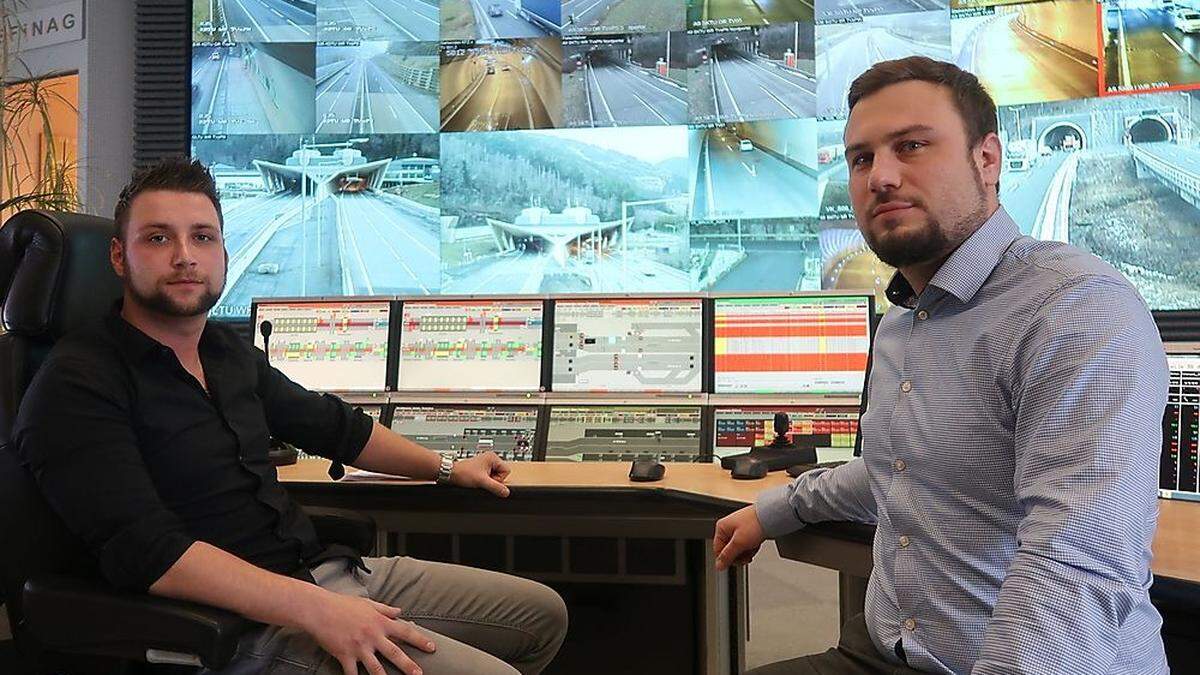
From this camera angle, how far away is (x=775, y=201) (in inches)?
179

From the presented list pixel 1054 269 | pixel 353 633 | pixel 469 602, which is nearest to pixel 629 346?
pixel 469 602

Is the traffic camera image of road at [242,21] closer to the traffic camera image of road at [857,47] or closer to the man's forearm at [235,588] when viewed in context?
the traffic camera image of road at [857,47]

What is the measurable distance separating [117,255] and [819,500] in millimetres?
1396

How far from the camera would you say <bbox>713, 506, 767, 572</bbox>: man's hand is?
5.64 ft

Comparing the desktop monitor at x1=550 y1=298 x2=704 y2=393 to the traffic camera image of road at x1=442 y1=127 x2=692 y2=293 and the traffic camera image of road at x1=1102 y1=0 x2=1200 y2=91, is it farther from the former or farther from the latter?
the traffic camera image of road at x1=1102 y1=0 x2=1200 y2=91

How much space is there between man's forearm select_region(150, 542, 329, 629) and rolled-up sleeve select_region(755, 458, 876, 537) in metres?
0.80

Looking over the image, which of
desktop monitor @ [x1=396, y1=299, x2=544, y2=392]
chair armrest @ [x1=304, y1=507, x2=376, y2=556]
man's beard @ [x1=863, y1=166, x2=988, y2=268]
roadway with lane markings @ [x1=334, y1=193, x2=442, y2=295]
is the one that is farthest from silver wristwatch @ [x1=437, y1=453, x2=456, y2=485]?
roadway with lane markings @ [x1=334, y1=193, x2=442, y2=295]

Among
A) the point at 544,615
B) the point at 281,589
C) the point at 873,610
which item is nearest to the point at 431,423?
the point at 544,615

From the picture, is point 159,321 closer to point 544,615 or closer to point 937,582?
point 544,615

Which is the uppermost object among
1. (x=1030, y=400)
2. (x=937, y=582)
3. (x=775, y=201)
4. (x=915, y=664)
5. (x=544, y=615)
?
(x=775, y=201)

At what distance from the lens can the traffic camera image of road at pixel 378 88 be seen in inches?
188

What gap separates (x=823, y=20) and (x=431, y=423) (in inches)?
115

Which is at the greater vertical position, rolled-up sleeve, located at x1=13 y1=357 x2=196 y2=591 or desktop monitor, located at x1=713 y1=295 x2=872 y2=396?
desktop monitor, located at x1=713 y1=295 x2=872 y2=396

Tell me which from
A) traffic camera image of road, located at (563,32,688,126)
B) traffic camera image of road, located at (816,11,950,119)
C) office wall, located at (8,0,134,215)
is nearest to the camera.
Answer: traffic camera image of road, located at (816,11,950,119)
